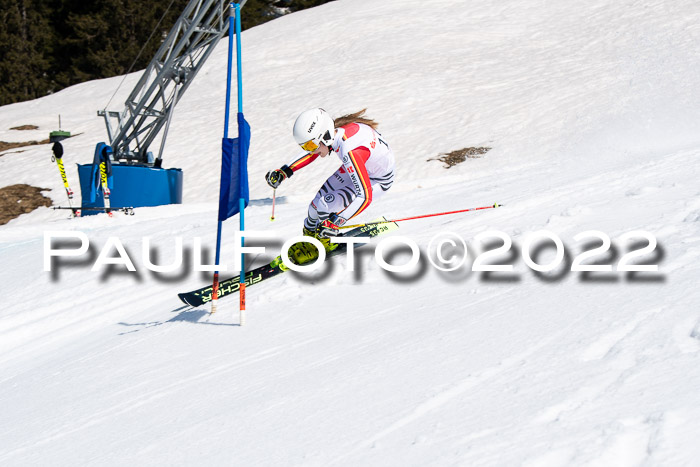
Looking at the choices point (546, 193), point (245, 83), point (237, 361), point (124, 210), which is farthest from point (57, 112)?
point (237, 361)

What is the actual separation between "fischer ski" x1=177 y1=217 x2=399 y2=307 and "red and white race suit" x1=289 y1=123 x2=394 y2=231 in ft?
1.81

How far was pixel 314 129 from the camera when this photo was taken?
610 centimetres

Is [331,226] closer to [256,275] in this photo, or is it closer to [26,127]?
[256,275]

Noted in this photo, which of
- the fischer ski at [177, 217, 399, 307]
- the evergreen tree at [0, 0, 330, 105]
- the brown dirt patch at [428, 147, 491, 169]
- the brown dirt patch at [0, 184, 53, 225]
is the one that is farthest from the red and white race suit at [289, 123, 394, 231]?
the evergreen tree at [0, 0, 330, 105]

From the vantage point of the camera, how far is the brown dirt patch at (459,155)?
51.5 ft

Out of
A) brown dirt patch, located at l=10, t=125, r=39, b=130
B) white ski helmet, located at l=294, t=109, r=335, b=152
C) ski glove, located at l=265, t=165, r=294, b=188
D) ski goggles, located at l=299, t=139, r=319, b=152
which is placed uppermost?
brown dirt patch, located at l=10, t=125, r=39, b=130

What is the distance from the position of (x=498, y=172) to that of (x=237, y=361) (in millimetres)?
8700

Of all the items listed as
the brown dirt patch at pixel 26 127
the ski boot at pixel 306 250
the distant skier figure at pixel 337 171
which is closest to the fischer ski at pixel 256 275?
the ski boot at pixel 306 250

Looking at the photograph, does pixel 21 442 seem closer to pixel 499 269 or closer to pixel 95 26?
pixel 499 269

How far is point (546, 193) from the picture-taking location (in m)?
8.51

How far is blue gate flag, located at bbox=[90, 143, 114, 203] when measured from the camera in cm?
1503

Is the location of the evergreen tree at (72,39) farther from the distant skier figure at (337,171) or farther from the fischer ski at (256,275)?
the distant skier figure at (337,171)

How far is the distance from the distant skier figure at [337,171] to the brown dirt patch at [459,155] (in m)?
8.91

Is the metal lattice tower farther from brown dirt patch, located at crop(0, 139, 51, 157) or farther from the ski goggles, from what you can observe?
the ski goggles
